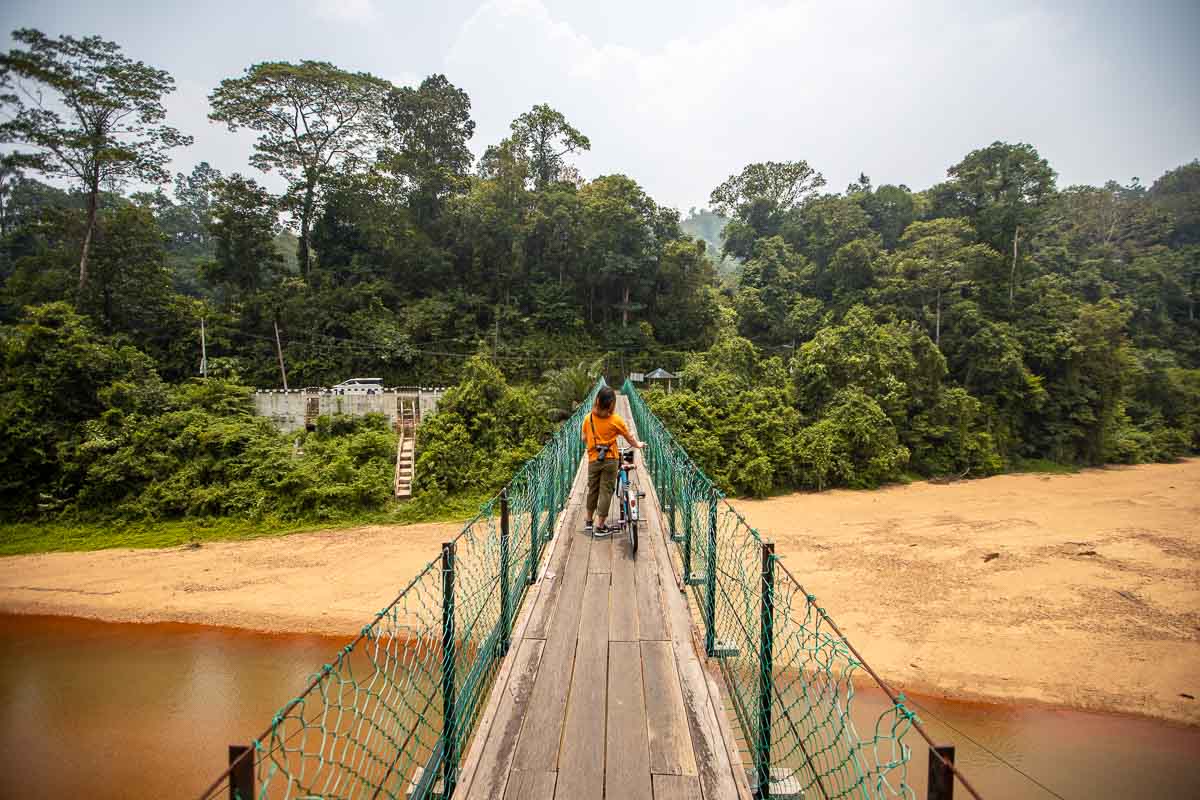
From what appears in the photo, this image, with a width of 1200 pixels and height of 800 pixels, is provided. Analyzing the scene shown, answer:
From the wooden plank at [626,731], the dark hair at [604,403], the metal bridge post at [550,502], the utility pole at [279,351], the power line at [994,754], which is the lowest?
the power line at [994,754]

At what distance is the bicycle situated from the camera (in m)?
4.20

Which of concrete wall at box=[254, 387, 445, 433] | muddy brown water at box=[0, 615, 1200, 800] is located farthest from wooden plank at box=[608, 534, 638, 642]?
concrete wall at box=[254, 387, 445, 433]

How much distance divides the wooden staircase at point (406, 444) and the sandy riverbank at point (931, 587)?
1701mm

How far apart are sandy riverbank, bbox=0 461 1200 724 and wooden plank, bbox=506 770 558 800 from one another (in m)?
6.10

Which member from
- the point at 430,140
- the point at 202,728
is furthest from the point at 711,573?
the point at 430,140

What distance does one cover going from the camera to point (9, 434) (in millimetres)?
11141

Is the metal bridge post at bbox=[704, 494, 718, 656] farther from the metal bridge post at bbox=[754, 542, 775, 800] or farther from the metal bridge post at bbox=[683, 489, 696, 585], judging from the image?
the metal bridge post at bbox=[754, 542, 775, 800]

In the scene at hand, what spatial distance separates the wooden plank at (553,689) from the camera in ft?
6.72

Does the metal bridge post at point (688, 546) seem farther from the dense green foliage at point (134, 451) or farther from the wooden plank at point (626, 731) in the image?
the dense green foliage at point (134, 451)

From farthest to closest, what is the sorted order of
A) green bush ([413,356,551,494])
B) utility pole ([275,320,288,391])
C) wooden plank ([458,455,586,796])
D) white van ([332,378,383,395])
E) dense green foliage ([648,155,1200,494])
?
utility pole ([275,320,288,391]) → white van ([332,378,383,395]) → dense green foliage ([648,155,1200,494]) → green bush ([413,356,551,494]) → wooden plank ([458,455,586,796])

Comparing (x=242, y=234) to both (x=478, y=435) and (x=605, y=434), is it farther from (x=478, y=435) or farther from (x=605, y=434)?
(x=605, y=434)

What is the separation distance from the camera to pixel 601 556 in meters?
4.20

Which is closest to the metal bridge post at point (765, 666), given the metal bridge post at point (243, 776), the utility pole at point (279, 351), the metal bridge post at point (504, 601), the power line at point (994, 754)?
the metal bridge post at point (504, 601)

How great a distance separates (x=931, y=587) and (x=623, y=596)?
7499 mm
